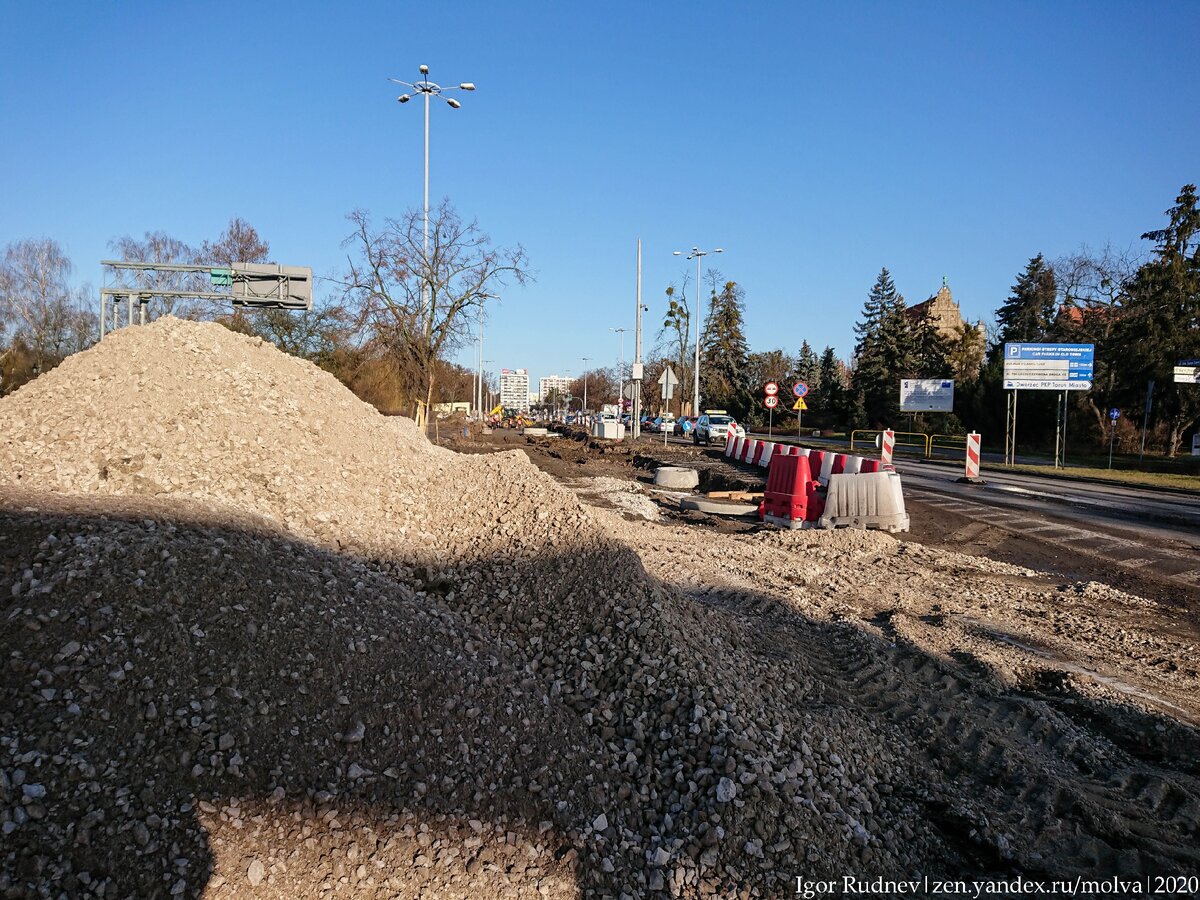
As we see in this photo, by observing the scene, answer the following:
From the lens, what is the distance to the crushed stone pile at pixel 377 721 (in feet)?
9.78

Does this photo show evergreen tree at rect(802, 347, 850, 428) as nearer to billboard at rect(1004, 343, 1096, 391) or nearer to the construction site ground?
billboard at rect(1004, 343, 1096, 391)

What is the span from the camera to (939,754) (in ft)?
14.4

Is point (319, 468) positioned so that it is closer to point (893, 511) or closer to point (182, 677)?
point (182, 677)

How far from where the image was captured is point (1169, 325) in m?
34.2

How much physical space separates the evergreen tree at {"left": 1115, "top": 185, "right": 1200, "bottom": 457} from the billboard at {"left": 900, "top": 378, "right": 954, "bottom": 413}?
8734mm

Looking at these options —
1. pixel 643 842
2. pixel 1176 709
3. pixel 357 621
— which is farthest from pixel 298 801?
pixel 1176 709

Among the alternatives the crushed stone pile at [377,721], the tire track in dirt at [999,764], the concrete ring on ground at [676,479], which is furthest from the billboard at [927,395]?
the crushed stone pile at [377,721]

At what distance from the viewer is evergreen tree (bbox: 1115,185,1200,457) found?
3346cm

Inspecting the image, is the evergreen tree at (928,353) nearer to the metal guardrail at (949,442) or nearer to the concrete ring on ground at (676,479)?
the metal guardrail at (949,442)

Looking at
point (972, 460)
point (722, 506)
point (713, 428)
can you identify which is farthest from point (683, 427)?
point (722, 506)

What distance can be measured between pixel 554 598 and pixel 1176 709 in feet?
14.1

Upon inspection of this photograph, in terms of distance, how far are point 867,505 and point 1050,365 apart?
23.1 m

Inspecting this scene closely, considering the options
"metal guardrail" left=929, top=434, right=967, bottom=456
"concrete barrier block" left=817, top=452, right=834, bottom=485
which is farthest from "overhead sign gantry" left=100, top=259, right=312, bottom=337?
"metal guardrail" left=929, top=434, right=967, bottom=456

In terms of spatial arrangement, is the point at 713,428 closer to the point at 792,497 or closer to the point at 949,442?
the point at 949,442
